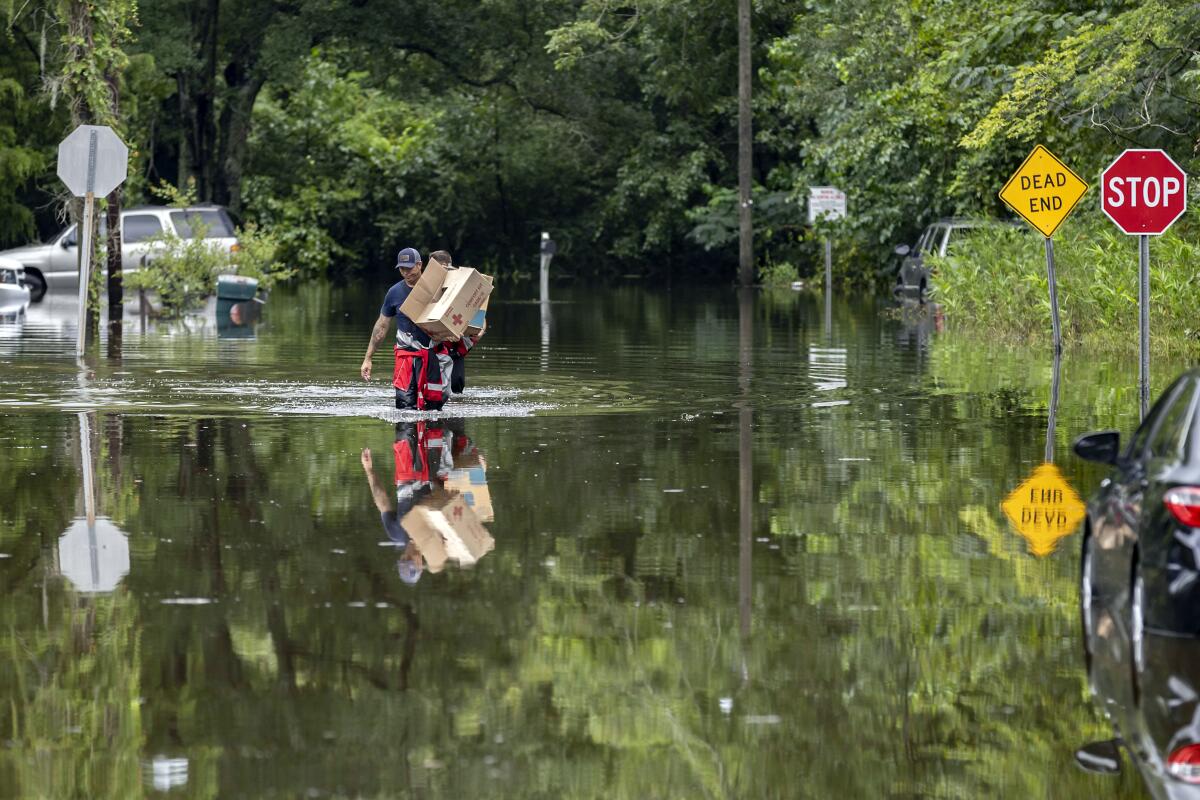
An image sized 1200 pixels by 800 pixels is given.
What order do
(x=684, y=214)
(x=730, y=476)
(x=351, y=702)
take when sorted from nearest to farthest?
(x=351, y=702) → (x=730, y=476) → (x=684, y=214)

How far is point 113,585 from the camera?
9.66 m

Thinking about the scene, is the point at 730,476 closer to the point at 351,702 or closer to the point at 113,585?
the point at 113,585

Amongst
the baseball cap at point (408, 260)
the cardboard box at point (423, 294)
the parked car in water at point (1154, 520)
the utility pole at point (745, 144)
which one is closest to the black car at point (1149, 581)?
the parked car in water at point (1154, 520)

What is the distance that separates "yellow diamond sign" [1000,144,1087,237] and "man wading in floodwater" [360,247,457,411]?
8.01m

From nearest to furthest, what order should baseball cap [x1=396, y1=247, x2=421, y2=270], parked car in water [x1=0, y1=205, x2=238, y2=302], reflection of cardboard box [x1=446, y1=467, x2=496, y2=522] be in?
reflection of cardboard box [x1=446, y1=467, x2=496, y2=522], baseball cap [x1=396, y1=247, x2=421, y2=270], parked car in water [x1=0, y1=205, x2=238, y2=302]

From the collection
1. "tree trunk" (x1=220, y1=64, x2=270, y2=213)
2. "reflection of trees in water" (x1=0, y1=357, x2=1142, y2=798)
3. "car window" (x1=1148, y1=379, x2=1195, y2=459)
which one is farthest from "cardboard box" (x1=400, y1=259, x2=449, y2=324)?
"tree trunk" (x1=220, y1=64, x2=270, y2=213)

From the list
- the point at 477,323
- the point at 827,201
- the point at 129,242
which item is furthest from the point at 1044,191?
the point at 129,242

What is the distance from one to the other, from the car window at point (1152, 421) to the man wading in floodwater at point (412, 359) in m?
9.95

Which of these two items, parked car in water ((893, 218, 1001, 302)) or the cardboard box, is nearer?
the cardboard box

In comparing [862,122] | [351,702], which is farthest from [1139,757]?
[862,122]

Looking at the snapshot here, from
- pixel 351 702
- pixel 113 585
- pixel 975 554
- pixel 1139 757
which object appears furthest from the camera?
pixel 975 554

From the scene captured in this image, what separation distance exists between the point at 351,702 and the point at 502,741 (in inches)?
Answer: 28.9

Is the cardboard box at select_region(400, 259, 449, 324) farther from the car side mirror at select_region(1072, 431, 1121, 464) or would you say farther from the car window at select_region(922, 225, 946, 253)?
the car window at select_region(922, 225, 946, 253)

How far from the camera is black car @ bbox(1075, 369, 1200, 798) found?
732 centimetres
